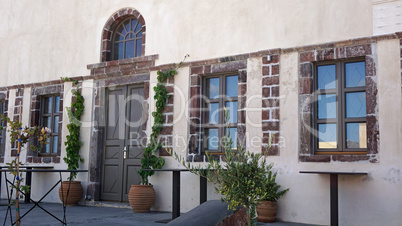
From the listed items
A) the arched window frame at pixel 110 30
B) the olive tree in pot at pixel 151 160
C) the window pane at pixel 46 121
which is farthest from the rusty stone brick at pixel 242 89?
the window pane at pixel 46 121

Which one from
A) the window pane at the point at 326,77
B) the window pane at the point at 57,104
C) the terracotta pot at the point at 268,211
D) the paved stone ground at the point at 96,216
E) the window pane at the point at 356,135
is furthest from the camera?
the window pane at the point at 57,104

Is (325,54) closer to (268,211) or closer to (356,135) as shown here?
(356,135)

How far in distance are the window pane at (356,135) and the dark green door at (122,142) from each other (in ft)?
12.4

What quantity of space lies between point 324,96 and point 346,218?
1.77 m

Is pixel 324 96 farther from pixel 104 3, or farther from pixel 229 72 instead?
pixel 104 3

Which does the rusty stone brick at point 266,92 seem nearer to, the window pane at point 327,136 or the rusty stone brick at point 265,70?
the rusty stone brick at point 265,70

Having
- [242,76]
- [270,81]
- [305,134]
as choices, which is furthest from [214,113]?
[305,134]

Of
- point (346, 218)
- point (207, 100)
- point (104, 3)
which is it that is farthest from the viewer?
point (104, 3)

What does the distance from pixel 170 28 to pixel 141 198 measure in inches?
121

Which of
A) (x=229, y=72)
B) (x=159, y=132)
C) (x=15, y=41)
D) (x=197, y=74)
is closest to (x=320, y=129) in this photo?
(x=229, y=72)

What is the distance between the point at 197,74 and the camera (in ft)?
27.0

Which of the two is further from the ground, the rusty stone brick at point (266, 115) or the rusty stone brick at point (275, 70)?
the rusty stone brick at point (275, 70)

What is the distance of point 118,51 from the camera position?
9641mm

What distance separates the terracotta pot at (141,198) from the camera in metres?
8.05
